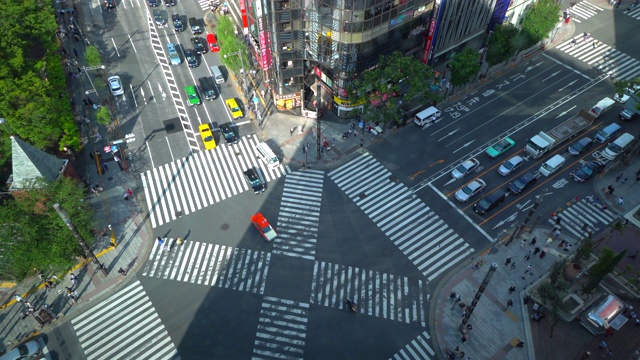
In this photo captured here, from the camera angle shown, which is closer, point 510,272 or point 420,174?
point 510,272

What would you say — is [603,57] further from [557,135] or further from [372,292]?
[372,292]

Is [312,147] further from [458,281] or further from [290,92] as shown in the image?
[458,281]

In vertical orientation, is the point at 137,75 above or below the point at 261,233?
above

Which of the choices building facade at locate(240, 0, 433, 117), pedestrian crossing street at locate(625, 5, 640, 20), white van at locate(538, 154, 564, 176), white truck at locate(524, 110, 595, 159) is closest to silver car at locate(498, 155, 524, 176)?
white truck at locate(524, 110, 595, 159)

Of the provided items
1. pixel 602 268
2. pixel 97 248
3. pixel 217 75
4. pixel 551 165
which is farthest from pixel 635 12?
pixel 97 248

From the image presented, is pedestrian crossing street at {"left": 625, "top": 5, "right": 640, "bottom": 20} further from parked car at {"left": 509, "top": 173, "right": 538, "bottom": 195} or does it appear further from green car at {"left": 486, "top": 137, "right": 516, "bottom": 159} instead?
parked car at {"left": 509, "top": 173, "right": 538, "bottom": 195}

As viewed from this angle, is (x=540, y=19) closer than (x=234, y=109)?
Yes

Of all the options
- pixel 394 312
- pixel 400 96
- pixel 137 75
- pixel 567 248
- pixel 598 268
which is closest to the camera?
pixel 598 268

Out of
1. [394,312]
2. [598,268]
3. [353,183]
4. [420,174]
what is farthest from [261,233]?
[598,268]
